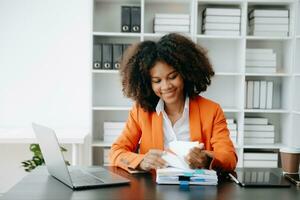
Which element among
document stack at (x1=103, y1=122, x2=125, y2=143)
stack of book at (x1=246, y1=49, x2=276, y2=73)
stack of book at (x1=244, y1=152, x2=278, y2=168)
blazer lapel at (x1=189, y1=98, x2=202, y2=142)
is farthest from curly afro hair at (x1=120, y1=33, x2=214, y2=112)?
stack of book at (x1=244, y1=152, x2=278, y2=168)

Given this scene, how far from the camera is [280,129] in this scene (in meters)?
3.48

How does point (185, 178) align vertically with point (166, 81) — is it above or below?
below

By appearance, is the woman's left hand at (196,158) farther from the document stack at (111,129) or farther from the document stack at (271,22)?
the document stack at (271,22)

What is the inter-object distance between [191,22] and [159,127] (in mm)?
1596

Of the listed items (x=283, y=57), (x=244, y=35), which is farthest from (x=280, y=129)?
(x=244, y=35)

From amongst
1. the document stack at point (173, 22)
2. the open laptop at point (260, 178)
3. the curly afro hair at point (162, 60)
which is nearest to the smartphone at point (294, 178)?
the open laptop at point (260, 178)

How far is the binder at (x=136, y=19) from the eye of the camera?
311cm

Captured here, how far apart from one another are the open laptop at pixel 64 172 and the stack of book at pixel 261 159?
2.02m

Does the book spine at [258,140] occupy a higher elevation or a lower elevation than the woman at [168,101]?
lower

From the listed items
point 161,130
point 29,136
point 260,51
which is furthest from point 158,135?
point 260,51

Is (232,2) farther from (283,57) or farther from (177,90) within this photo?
(177,90)

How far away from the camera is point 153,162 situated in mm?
1485

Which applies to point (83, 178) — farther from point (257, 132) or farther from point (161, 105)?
point (257, 132)

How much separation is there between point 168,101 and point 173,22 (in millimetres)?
1483
